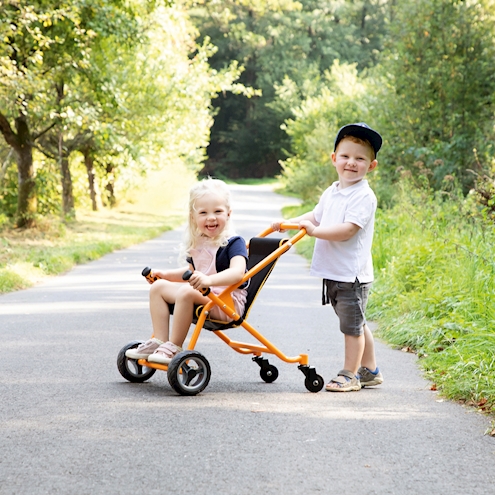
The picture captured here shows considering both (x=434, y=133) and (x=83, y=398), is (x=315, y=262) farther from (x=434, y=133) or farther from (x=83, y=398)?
(x=434, y=133)

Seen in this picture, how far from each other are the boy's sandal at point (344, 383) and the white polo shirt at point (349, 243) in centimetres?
64

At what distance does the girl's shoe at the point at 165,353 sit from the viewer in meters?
5.41

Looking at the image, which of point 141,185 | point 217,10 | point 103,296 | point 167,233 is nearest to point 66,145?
point 167,233

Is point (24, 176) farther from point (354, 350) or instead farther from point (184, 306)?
point (354, 350)

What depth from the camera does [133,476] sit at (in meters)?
3.78

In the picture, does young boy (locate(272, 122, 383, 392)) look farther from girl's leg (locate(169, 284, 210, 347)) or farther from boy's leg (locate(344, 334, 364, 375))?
girl's leg (locate(169, 284, 210, 347))

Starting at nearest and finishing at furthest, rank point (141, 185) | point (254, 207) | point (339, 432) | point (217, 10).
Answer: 1. point (339, 432)
2. point (141, 185)
3. point (254, 207)
4. point (217, 10)

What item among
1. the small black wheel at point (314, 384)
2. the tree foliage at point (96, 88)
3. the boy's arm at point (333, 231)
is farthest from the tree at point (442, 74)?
the small black wheel at point (314, 384)

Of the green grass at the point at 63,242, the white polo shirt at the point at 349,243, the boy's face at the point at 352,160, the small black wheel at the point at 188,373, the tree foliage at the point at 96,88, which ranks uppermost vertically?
the tree foliage at the point at 96,88

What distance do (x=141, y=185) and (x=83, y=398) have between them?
89.4 feet

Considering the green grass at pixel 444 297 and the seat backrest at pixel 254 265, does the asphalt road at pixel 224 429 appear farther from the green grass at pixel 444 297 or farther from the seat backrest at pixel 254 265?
the seat backrest at pixel 254 265

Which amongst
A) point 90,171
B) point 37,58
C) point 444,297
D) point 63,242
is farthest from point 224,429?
point 90,171

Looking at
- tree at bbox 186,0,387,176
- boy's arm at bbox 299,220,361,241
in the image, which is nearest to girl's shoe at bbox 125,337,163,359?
boy's arm at bbox 299,220,361,241

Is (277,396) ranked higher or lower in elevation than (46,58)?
lower
